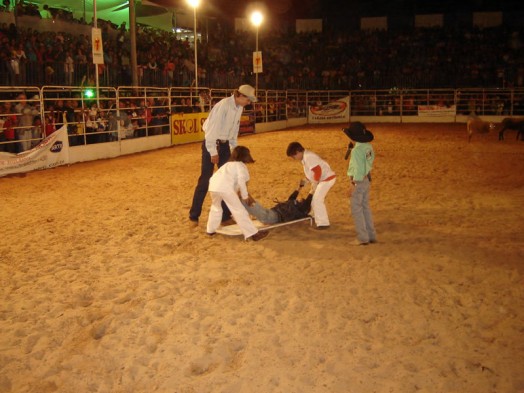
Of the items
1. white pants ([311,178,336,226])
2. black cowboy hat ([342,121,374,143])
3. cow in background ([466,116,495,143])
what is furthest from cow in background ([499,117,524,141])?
black cowboy hat ([342,121,374,143])

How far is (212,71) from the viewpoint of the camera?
27203mm

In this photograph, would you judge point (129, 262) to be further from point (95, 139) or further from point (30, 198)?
point (95, 139)

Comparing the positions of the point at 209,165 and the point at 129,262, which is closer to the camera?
the point at 129,262

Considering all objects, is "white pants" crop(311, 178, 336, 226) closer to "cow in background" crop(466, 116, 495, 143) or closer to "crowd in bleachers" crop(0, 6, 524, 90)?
"cow in background" crop(466, 116, 495, 143)

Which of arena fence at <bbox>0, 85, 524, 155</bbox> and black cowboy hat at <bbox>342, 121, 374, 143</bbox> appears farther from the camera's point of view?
arena fence at <bbox>0, 85, 524, 155</bbox>

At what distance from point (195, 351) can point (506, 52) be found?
3417 cm

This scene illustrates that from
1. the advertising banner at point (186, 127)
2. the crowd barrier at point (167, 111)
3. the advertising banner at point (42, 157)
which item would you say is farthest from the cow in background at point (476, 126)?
the advertising banner at point (42, 157)

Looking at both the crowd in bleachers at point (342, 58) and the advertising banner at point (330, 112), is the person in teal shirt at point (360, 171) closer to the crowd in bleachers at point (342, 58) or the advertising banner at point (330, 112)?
the crowd in bleachers at point (342, 58)

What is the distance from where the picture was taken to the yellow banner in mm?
18844

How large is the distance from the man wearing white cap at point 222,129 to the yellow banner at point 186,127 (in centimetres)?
1180

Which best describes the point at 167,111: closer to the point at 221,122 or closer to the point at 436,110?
the point at 221,122

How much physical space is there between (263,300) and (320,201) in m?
2.59

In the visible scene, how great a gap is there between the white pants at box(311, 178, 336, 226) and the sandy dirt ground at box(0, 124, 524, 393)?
0.78 feet

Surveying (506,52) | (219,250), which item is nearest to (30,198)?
(219,250)
